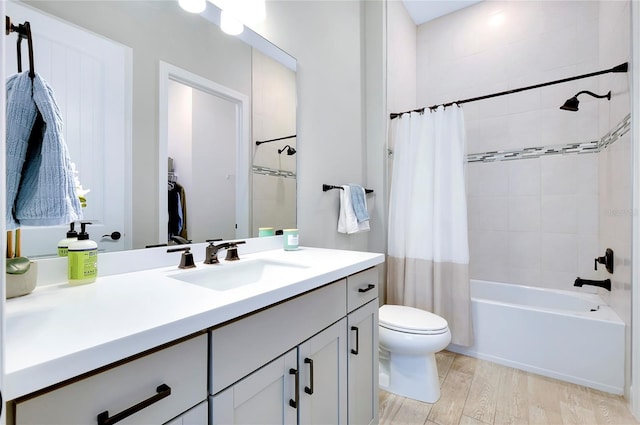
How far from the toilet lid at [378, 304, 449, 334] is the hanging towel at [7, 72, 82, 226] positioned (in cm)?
153

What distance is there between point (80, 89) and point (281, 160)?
0.87 m

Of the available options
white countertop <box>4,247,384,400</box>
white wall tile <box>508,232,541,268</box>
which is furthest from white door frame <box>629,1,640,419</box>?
white countertop <box>4,247,384,400</box>

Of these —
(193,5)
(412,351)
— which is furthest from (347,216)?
(193,5)

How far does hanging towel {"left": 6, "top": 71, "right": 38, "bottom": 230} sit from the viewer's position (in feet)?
1.90

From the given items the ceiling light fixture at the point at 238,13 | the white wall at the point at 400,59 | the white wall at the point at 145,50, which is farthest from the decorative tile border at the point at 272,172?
the white wall at the point at 400,59

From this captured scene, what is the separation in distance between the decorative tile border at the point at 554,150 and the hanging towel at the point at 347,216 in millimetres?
1559

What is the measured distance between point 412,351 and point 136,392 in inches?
56.0

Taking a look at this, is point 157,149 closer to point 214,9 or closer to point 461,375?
point 214,9

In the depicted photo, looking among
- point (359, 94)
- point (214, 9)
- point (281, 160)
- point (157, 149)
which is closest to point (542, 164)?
point (359, 94)

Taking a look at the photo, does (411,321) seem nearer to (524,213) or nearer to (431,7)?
(524,213)

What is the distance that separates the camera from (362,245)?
2260 mm

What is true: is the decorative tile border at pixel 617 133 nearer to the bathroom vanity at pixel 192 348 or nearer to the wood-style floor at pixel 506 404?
the wood-style floor at pixel 506 404

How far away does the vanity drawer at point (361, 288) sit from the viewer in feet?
3.70

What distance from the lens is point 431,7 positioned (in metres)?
2.73
